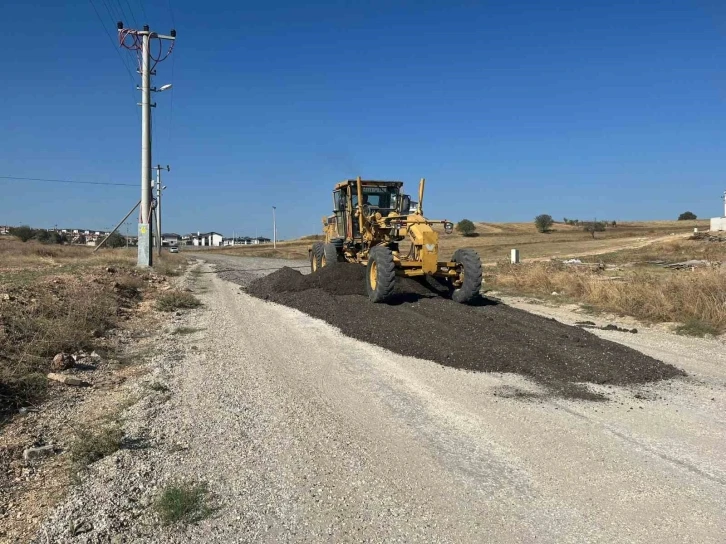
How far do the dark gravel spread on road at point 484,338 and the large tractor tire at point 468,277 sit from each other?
1.12 feet

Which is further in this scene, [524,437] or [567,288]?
[567,288]

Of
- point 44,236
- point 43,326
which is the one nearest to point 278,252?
point 44,236

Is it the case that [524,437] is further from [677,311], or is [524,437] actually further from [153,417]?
[677,311]

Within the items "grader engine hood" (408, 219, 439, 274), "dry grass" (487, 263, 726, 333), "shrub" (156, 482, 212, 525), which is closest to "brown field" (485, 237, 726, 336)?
"dry grass" (487, 263, 726, 333)

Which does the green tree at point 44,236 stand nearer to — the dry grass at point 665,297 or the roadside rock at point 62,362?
the dry grass at point 665,297

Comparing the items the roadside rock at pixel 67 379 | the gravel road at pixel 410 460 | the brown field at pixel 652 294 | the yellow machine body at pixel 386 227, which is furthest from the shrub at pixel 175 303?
the brown field at pixel 652 294

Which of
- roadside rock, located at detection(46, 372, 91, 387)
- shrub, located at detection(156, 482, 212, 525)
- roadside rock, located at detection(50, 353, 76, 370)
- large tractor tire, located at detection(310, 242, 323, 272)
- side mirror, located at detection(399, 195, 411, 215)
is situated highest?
side mirror, located at detection(399, 195, 411, 215)

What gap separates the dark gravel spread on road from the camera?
24.8 feet

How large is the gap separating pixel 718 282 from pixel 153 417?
11.4m

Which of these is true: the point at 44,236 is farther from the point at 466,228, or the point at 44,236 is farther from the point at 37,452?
the point at 37,452

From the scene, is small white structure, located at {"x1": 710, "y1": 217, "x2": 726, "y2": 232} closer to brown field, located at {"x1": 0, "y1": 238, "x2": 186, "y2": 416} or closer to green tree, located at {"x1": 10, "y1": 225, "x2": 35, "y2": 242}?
brown field, located at {"x1": 0, "y1": 238, "x2": 186, "y2": 416}

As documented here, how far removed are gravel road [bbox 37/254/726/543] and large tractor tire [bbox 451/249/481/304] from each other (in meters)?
5.48

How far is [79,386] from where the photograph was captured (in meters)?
6.86

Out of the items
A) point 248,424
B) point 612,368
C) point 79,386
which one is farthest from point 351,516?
point 612,368
